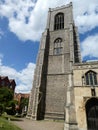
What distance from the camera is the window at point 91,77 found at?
64.9 feet

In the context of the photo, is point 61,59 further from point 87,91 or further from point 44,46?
point 87,91

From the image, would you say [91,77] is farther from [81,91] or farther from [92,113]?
[92,113]

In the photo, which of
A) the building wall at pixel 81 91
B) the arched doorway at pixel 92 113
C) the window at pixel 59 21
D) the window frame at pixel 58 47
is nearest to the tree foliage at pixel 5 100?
the building wall at pixel 81 91

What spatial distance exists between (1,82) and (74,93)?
1396 inches

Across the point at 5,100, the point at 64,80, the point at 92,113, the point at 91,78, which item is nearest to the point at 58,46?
the point at 64,80

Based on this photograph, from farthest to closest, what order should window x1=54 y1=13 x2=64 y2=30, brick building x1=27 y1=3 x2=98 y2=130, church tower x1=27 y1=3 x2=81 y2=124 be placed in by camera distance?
1. window x1=54 y1=13 x2=64 y2=30
2. church tower x1=27 y1=3 x2=81 y2=124
3. brick building x1=27 y1=3 x2=98 y2=130

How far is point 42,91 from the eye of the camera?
29188 millimetres

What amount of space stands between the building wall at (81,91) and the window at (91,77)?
523 mm

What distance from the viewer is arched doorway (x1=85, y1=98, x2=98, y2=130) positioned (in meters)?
17.6

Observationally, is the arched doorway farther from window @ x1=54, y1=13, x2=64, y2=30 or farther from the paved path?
window @ x1=54, y1=13, x2=64, y2=30

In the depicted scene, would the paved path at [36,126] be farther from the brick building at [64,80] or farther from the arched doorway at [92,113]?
the arched doorway at [92,113]

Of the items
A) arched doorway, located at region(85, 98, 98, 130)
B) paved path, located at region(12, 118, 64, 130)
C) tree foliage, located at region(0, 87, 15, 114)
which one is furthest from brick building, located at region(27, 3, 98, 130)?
tree foliage, located at region(0, 87, 15, 114)

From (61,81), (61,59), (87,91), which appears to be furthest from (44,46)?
(87,91)

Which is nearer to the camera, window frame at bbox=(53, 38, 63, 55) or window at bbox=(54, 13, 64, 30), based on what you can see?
window frame at bbox=(53, 38, 63, 55)
